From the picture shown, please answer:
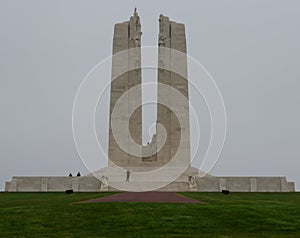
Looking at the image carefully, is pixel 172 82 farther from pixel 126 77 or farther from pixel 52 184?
pixel 52 184

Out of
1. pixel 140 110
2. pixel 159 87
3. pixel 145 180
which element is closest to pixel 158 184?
pixel 145 180

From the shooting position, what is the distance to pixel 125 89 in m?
42.4

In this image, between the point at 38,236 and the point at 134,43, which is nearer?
the point at 38,236

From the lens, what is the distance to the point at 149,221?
42.8 ft

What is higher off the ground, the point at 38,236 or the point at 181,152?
the point at 181,152

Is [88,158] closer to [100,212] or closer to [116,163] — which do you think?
[116,163]

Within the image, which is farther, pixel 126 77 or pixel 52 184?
pixel 126 77

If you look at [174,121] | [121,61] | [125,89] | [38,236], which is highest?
[121,61]

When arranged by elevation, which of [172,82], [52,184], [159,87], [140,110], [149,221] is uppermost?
[172,82]

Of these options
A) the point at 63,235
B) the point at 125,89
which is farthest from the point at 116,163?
the point at 63,235

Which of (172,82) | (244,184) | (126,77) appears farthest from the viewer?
(172,82)

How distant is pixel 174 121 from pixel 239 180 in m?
10.7

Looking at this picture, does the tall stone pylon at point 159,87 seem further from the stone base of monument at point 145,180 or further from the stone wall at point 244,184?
the stone wall at point 244,184

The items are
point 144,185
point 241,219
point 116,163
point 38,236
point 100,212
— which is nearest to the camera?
point 38,236
